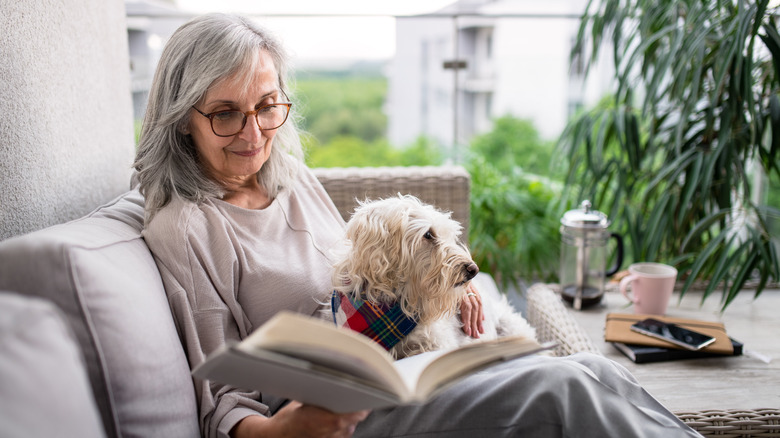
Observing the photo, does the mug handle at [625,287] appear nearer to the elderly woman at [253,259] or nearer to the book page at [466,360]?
the elderly woman at [253,259]

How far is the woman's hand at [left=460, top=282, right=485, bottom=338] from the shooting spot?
5.05 feet

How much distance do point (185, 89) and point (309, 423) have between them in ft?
2.74

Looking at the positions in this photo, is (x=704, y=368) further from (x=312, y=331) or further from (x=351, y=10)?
(x=351, y=10)

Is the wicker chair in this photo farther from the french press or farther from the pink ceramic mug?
the pink ceramic mug

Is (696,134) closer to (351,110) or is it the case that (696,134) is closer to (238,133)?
(238,133)

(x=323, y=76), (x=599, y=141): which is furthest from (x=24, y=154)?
(x=323, y=76)

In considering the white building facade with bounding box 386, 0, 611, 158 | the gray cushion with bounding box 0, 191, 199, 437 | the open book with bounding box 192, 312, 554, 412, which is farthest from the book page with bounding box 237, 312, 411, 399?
the white building facade with bounding box 386, 0, 611, 158

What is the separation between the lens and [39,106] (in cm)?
140

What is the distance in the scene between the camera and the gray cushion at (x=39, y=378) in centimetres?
62

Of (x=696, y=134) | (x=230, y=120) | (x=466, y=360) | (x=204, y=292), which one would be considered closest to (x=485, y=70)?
(x=696, y=134)

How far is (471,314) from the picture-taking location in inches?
60.9

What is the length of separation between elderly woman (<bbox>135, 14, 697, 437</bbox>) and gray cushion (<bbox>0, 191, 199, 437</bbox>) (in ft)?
0.41

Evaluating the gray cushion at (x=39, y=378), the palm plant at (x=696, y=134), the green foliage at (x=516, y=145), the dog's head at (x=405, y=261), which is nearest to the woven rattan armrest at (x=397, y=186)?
the dog's head at (x=405, y=261)

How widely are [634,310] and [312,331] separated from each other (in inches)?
56.4
